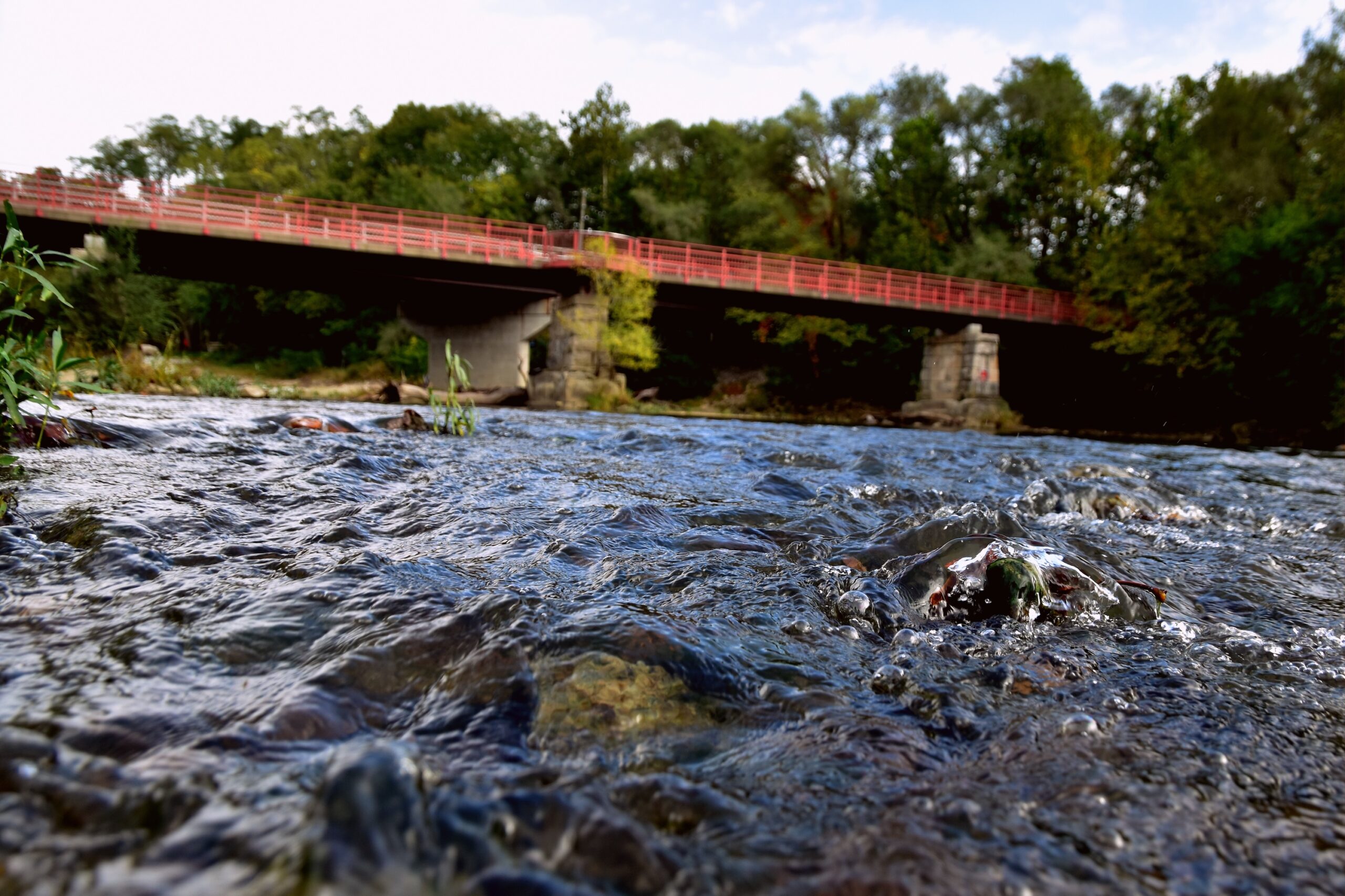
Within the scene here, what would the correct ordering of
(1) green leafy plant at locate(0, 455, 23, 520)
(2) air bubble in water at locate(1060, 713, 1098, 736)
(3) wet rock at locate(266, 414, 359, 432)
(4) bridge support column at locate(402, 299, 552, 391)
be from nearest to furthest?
(2) air bubble in water at locate(1060, 713, 1098, 736)
(1) green leafy plant at locate(0, 455, 23, 520)
(3) wet rock at locate(266, 414, 359, 432)
(4) bridge support column at locate(402, 299, 552, 391)

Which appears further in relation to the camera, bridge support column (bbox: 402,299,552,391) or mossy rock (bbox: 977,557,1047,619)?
bridge support column (bbox: 402,299,552,391)

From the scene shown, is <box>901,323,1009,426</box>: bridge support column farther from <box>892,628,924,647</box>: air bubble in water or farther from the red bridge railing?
<box>892,628,924,647</box>: air bubble in water

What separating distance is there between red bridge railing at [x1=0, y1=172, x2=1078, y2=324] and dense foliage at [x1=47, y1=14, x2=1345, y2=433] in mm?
2852

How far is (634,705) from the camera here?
2.00 m

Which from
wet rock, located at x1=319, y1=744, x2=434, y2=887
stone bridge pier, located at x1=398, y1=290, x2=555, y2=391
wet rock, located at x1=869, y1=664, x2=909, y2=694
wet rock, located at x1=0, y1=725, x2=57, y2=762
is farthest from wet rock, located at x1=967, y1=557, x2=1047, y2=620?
stone bridge pier, located at x1=398, y1=290, x2=555, y2=391

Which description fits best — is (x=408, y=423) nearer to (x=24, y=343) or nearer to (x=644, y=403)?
(x=24, y=343)

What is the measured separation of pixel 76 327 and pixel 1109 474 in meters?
28.4

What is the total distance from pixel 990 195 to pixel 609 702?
4607cm

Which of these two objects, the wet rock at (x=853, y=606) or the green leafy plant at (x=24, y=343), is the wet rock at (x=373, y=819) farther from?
the green leafy plant at (x=24, y=343)

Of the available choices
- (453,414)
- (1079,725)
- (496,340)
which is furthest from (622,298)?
(1079,725)

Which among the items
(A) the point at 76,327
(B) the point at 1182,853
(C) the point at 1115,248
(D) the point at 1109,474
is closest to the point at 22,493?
(B) the point at 1182,853

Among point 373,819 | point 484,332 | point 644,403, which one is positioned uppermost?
point 484,332

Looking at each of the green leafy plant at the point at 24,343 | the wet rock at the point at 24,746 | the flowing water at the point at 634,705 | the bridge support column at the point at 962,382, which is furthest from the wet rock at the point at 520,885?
the bridge support column at the point at 962,382

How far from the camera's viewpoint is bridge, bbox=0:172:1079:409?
23703 millimetres
